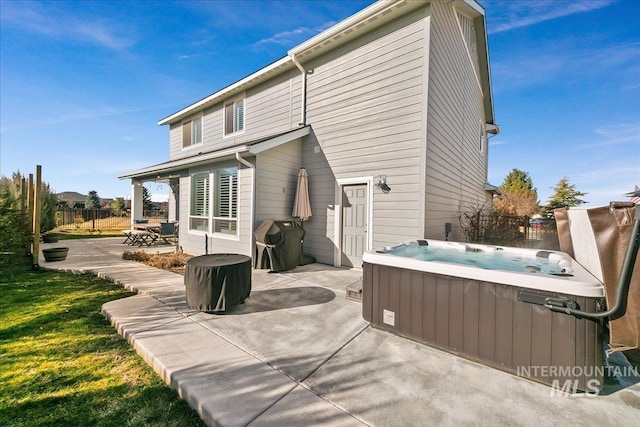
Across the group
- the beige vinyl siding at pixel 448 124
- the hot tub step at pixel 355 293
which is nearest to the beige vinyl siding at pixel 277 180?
the hot tub step at pixel 355 293

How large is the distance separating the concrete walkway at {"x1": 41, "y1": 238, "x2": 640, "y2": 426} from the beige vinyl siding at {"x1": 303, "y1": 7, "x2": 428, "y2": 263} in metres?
2.93

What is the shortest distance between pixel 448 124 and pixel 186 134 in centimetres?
1088

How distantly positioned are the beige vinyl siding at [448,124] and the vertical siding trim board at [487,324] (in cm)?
279

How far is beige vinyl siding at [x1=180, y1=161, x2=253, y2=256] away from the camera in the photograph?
650 cm

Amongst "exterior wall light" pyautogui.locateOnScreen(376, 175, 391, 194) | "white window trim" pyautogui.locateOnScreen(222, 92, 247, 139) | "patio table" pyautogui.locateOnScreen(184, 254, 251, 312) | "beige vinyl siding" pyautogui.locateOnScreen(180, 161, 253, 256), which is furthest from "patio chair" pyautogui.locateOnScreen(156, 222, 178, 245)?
"exterior wall light" pyautogui.locateOnScreen(376, 175, 391, 194)

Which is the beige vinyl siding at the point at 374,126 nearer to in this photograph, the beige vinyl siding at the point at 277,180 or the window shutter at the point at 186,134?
the beige vinyl siding at the point at 277,180

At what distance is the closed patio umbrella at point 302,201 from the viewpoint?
6867mm

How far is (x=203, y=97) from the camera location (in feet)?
32.3

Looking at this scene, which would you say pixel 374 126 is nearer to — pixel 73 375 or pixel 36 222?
pixel 73 375

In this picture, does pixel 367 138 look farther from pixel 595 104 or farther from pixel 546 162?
pixel 546 162

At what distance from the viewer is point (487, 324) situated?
247 centimetres

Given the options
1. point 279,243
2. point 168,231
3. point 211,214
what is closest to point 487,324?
point 279,243

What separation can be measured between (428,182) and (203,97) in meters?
9.06

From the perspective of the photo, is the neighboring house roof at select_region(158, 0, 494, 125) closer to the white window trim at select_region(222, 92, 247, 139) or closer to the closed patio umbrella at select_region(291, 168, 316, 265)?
the white window trim at select_region(222, 92, 247, 139)
